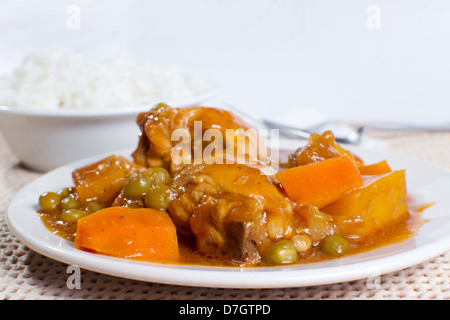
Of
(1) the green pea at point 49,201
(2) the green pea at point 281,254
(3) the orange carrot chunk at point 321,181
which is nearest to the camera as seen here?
(2) the green pea at point 281,254

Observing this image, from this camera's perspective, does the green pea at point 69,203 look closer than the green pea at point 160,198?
No

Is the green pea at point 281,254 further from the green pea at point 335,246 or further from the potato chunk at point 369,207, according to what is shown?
the potato chunk at point 369,207

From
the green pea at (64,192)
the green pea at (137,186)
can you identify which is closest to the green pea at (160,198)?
the green pea at (137,186)

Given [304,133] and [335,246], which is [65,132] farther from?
[335,246]

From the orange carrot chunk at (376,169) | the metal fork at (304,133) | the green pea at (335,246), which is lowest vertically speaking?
the metal fork at (304,133)

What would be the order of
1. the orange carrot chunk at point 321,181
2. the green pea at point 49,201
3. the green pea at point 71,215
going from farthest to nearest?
the green pea at point 49,201 → the green pea at point 71,215 → the orange carrot chunk at point 321,181

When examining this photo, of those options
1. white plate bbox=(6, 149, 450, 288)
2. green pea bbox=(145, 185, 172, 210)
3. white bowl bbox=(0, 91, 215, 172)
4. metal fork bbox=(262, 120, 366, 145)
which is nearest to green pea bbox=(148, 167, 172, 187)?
green pea bbox=(145, 185, 172, 210)

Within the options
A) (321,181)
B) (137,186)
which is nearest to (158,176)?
(137,186)
